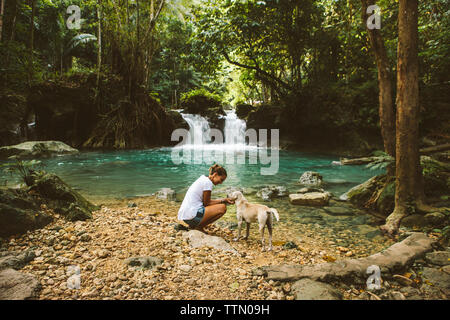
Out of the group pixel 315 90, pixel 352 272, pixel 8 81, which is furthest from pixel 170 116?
pixel 352 272

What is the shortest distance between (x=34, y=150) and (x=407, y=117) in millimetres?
15074

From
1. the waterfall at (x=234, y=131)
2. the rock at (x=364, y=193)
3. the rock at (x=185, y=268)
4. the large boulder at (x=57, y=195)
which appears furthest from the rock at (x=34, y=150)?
the rock at (x=364, y=193)

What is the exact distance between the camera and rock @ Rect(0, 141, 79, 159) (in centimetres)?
1127

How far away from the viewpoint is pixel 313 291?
7.34ft

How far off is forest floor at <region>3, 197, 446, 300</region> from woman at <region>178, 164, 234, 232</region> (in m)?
0.29

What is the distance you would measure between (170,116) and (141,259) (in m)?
17.6

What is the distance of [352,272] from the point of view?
2562mm

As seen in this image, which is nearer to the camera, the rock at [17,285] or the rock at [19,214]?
the rock at [17,285]

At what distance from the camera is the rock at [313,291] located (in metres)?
2.16

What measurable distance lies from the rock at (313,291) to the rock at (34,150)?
12.8 m

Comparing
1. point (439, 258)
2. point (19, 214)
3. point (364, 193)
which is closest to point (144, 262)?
point (19, 214)

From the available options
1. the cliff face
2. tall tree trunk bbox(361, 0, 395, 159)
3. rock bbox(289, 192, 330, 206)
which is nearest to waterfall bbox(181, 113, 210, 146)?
the cliff face

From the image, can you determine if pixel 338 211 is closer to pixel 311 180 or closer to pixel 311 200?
pixel 311 200

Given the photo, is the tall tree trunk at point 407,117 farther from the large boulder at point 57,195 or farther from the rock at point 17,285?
the large boulder at point 57,195
